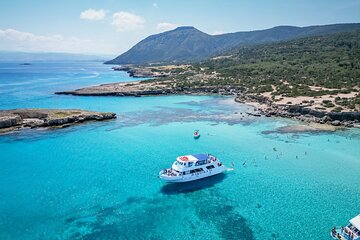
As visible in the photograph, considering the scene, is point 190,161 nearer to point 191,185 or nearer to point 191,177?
point 191,177

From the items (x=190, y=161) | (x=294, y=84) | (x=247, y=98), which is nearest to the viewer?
(x=190, y=161)

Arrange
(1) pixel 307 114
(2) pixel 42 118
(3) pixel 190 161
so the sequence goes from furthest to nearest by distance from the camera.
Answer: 1. (2) pixel 42 118
2. (1) pixel 307 114
3. (3) pixel 190 161

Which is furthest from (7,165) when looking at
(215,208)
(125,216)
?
(215,208)

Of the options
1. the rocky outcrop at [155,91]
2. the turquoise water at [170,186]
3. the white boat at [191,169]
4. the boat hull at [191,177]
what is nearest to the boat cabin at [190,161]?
the white boat at [191,169]

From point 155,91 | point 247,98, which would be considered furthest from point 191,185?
point 155,91

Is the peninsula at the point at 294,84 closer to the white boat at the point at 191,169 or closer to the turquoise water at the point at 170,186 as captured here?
the turquoise water at the point at 170,186

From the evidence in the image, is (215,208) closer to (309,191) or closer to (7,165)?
(309,191)
